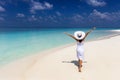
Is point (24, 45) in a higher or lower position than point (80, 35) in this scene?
lower

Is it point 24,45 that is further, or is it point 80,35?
point 24,45

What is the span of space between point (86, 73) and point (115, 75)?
101cm

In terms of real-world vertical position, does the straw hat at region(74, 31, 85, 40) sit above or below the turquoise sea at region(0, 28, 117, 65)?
above

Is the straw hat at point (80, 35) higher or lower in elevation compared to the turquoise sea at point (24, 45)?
higher

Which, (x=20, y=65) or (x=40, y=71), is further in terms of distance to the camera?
(x=20, y=65)

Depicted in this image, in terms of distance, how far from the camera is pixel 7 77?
22.3ft

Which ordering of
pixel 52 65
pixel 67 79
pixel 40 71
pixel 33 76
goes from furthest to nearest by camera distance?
pixel 52 65, pixel 40 71, pixel 33 76, pixel 67 79

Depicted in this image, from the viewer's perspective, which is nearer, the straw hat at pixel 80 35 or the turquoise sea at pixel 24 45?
the straw hat at pixel 80 35

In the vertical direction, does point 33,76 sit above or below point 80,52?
below

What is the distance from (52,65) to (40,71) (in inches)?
40.4

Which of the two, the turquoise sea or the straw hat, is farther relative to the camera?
the turquoise sea

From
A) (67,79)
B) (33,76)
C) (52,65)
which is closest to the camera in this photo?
(67,79)

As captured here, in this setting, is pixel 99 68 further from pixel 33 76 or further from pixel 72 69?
pixel 33 76

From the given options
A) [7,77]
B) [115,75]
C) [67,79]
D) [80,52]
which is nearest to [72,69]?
[80,52]
